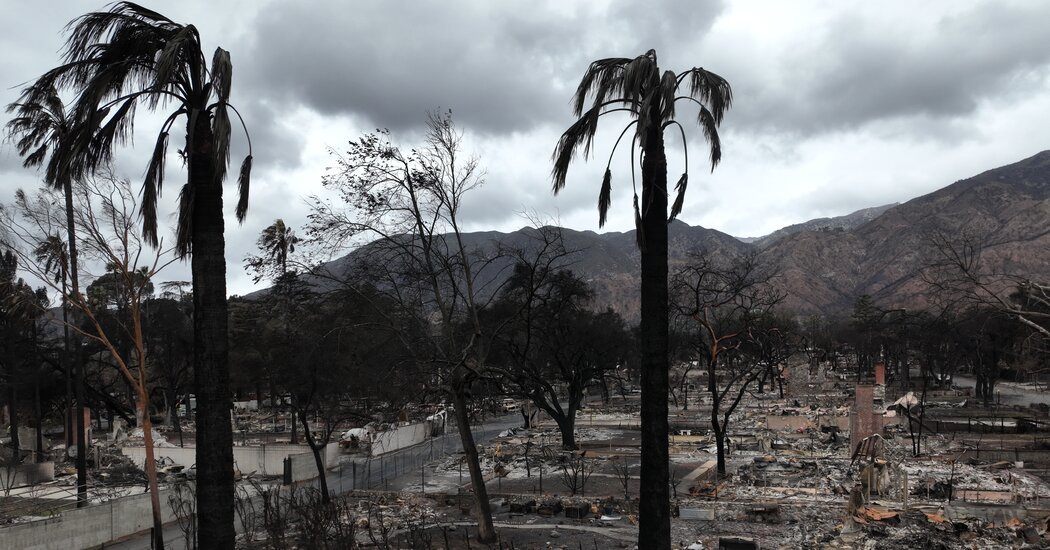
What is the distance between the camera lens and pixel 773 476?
2394cm

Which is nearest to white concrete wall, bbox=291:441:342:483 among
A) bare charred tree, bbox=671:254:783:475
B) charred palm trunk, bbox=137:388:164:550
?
charred palm trunk, bbox=137:388:164:550

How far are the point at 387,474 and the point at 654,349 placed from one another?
2189 centimetres

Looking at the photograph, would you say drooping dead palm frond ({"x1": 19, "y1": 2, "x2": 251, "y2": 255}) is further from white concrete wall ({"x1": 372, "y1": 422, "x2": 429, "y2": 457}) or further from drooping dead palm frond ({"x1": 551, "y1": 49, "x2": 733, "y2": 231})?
white concrete wall ({"x1": 372, "y1": 422, "x2": 429, "y2": 457})

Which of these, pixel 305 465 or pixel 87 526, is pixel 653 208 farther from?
pixel 305 465

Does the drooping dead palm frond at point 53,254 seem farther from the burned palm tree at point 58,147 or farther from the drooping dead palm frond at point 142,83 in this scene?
the drooping dead palm frond at point 142,83

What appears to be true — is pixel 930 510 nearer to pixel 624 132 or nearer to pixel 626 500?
pixel 626 500

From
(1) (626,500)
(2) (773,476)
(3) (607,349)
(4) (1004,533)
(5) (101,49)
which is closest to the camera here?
(5) (101,49)

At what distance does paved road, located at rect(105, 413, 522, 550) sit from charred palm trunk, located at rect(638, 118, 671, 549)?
13.6 metres

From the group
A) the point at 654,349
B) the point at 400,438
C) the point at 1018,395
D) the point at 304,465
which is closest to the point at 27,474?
the point at 304,465

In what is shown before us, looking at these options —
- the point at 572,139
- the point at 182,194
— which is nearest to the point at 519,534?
the point at 572,139

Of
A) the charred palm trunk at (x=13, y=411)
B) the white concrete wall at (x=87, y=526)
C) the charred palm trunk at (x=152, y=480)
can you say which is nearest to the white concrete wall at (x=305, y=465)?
the white concrete wall at (x=87, y=526)

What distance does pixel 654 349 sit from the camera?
855 cm

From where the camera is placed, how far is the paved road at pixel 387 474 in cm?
1888

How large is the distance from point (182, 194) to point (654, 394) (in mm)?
5524
